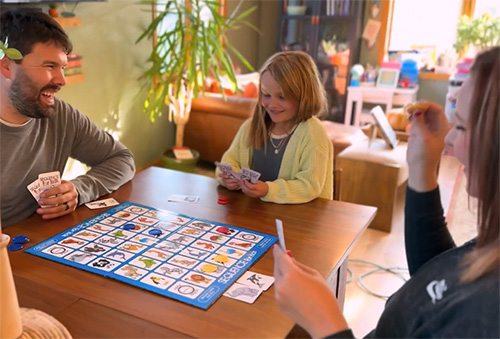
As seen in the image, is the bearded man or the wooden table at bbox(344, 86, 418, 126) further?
the wooden table at bbox(344, 86, 418, 126)

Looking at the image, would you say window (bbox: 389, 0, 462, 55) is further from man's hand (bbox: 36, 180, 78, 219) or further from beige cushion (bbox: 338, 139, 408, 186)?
man's hand (bbox: 36, 180, 78, 219)

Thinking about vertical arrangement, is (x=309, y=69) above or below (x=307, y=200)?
above

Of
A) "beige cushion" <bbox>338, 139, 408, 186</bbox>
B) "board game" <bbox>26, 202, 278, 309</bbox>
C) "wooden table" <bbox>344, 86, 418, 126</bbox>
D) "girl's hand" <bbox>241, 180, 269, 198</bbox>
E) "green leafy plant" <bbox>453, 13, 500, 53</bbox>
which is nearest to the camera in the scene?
"board game" <bbox>26, 202, 278, 309</bbox>

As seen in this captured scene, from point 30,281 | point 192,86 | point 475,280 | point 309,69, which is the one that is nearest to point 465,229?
point 309,69

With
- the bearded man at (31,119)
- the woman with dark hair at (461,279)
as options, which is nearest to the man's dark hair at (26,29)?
→ the bearded man at (31,119)

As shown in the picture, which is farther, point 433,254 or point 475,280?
point 433,254

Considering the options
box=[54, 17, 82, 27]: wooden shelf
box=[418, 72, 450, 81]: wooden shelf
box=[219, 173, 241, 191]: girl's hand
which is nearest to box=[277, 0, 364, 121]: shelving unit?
box=[418, 72, 450, 81]: wooden shelf

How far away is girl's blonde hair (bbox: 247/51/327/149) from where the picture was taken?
5.88 ft

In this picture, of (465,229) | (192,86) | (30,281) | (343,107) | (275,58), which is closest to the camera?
(30,281)

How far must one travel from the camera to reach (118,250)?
47.4 inches

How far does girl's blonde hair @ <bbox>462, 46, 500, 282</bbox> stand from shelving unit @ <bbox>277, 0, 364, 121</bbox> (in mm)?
5262

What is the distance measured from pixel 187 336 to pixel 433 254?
61cm

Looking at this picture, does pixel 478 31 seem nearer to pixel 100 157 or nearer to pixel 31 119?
pixel 100 157

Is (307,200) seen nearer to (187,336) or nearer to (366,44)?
(187,336)
